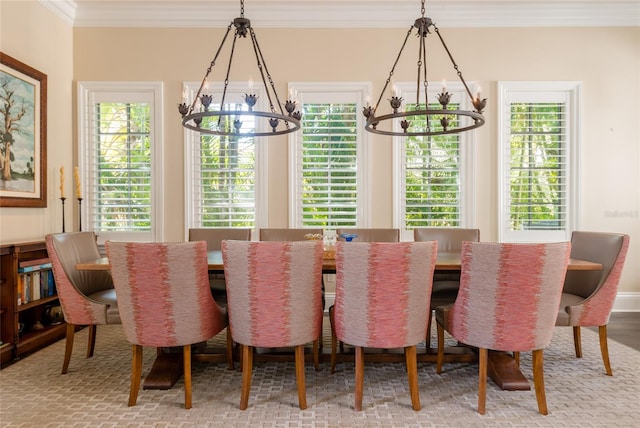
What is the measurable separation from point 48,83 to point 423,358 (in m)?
4.45

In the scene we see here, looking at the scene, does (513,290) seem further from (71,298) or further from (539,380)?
(71,298)

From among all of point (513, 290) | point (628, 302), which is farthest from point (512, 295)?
point (628, 302)

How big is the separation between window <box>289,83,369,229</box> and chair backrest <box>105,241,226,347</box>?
2.22 m

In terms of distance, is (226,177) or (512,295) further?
(226,177)

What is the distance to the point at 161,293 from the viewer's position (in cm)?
208

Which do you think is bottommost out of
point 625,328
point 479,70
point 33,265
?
point 625,328

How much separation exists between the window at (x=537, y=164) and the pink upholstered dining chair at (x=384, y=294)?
105 inches

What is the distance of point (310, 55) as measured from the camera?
4.28m

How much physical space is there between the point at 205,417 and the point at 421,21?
269cm

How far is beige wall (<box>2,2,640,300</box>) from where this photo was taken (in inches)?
168

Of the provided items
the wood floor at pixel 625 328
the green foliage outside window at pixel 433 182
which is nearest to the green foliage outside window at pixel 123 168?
the green foliage outside window at pixel 433 182

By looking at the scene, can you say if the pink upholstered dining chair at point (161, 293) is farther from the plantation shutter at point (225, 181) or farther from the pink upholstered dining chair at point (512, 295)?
the plantation shutter at point (225, 181)

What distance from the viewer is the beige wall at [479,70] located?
4266 millimetres

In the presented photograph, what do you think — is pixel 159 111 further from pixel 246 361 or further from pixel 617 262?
pixel 617 262
